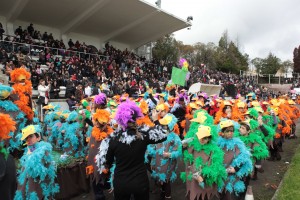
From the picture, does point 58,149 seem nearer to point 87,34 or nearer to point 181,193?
point 181,193

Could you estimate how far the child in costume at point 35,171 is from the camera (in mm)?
4301

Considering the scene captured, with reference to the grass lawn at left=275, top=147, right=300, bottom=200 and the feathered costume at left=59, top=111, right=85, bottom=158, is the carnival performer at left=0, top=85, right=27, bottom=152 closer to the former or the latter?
the feathered costume at left=59, top=111, right=85, bottom=158

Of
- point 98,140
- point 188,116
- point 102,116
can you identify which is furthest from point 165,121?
point 188,116

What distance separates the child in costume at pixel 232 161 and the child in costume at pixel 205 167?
18 centimetres

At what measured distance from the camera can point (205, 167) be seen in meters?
4.29

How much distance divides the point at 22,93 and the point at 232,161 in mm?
4673

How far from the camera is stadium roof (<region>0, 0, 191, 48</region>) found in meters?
21.4

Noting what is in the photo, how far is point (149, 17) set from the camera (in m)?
25.8

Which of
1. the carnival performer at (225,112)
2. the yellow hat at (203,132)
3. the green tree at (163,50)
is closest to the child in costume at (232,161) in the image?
the yellow hat at (203,132)

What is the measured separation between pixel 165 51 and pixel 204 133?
129 ft

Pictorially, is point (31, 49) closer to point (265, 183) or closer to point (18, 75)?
point (18, 75)

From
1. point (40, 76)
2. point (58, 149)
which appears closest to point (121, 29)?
point (40, 76)

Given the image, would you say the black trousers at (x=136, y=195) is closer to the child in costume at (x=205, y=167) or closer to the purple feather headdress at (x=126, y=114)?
the purple feather headdress at (x=126, y=114)

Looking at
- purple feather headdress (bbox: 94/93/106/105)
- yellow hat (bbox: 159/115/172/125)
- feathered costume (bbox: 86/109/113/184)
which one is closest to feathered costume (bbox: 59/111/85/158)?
purple feather headdress (bbox: 94/93/106/105)
